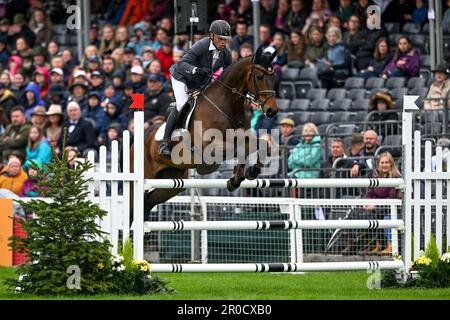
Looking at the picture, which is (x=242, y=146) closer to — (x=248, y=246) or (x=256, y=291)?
(x=256, y=291)

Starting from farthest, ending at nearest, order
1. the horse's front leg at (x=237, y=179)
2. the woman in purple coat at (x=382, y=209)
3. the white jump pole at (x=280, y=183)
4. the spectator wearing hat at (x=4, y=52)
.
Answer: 1. the spectator wearing hat at (x=4, y=52)
2. the woman in purple coat at (x=382, y=209)
3. the horse's front leg at (x=237, y=179)
4. the white jump pole at (x=280, y=183)

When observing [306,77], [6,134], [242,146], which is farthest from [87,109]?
[242,146]

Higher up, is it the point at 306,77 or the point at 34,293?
the point at 306,77

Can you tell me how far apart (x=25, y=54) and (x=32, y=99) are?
2.04 m

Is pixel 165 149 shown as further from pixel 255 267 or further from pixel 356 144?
pixel 356 144

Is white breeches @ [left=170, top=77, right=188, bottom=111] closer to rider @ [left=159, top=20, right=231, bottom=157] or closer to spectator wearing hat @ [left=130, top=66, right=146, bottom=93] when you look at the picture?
rider @ [left=159, top=20, right=231, bottom=157]

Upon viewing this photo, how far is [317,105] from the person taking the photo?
57.2ft

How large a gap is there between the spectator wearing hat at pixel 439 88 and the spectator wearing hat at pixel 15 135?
6.74 meters

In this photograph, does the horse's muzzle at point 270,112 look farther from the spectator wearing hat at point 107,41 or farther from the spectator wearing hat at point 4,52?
the spectator wearing hat at point 4,52

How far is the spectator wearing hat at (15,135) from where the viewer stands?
18750 millimetres

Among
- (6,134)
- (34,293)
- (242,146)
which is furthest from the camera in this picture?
(6,134)

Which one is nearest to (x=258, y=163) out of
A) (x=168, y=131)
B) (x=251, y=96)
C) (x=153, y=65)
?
(x=251, y=96)

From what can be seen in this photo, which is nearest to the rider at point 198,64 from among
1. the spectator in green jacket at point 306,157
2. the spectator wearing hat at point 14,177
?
the spectator in green jacket at point 306,157

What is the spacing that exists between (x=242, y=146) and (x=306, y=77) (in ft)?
22.6
